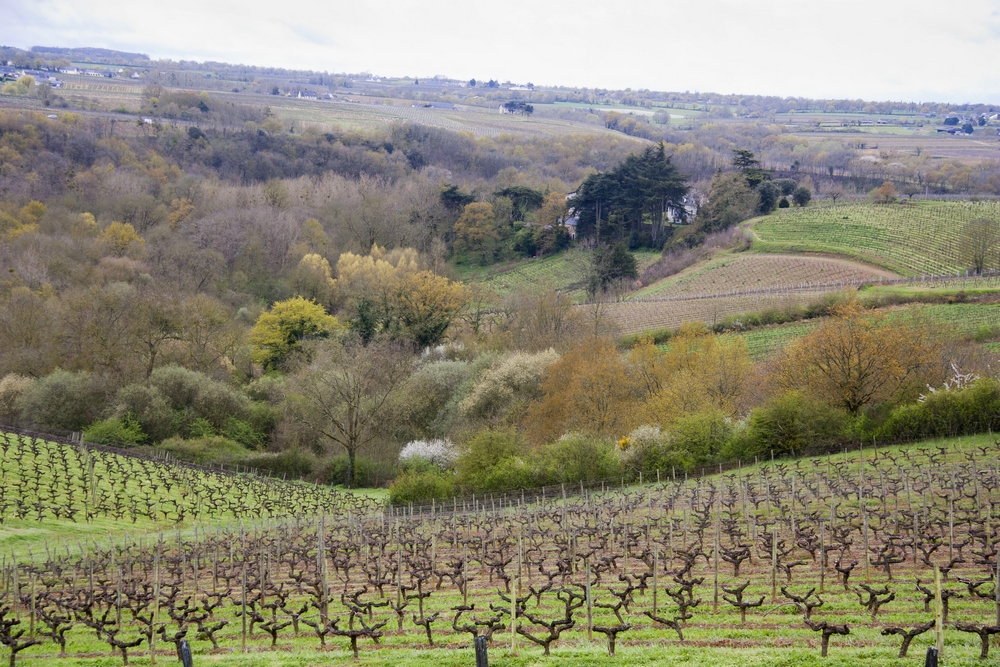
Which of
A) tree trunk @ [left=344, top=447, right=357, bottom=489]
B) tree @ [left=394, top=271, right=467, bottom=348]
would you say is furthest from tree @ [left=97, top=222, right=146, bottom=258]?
tree trunk @ [left=344, top=447, right=357, bottom=489]

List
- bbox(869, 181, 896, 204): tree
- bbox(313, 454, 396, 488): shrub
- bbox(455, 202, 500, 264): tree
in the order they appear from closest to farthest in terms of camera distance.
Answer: bbox(313, 454, 396, 488): shrub → bbox(869, 181, 896, 204): tree → bbox(455, 202, 500, 264): tree

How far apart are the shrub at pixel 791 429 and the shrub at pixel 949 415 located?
193 centimetres

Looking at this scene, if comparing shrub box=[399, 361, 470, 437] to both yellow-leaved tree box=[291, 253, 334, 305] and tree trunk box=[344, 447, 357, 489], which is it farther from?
→ yellow-leaved tree box=[291, 253, 334, 305]

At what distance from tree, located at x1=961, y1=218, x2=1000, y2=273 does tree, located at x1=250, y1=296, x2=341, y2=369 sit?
49433 millimetres

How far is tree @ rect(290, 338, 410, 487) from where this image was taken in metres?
49.1

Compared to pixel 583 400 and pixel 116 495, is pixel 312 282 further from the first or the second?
pixel 116 495

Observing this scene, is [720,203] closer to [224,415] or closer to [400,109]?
[224,415]

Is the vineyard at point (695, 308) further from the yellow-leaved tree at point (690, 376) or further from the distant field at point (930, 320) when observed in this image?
the yellow-leaved tree at point (690, 376)

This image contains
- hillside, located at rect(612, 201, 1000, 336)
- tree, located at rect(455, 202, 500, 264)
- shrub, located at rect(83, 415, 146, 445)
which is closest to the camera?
shrub, located at rect(83, 415, 146, 445)

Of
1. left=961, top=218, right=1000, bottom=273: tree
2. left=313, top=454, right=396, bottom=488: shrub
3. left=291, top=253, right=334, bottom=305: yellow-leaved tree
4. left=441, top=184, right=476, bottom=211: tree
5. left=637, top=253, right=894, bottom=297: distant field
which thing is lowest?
left=313, top=454, right=396, bottom=488: shrub

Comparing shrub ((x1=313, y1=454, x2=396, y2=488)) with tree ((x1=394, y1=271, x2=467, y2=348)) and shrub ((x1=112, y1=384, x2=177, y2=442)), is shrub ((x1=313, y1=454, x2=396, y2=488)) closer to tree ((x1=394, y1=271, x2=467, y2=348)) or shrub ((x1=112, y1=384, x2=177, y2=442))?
shrub ((x1=112, y1=384, x2=177, y2=442))

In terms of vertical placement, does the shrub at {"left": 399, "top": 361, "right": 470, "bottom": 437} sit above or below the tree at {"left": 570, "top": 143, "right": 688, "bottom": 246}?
below

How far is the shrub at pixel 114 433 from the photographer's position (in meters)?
45.8

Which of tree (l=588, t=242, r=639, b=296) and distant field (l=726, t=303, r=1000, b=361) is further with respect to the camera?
tree (l=588, t=242, r=639, b=296)
